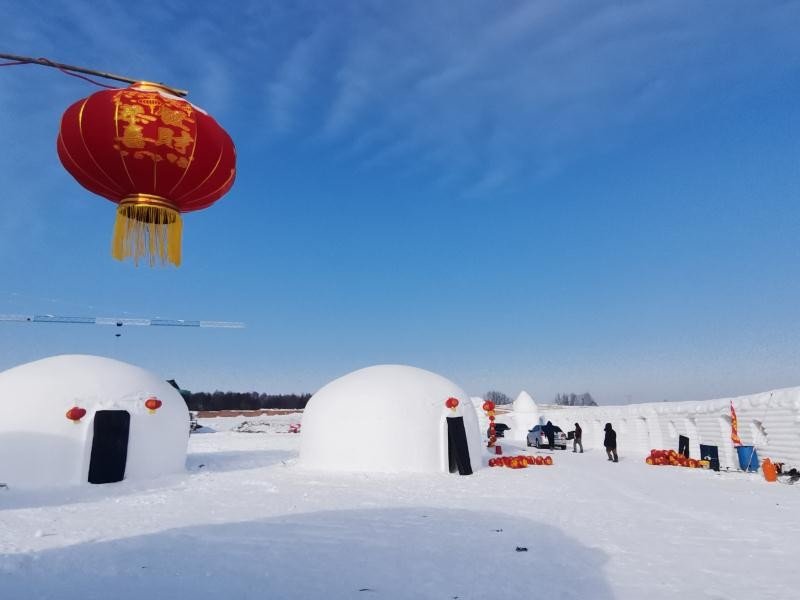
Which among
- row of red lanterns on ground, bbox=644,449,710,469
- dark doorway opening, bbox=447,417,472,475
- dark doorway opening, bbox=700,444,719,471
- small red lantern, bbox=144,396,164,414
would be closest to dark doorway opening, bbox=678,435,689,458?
row of red lanterns on ground, bbox=644,449,710,469

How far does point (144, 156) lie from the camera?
7.05 metres

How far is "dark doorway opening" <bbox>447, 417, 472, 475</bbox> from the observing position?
15.2 m

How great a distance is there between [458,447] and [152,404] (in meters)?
9.31

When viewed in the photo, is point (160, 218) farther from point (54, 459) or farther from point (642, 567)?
point (54, 459)

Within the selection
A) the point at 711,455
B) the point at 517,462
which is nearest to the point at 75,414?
the point at 517,462

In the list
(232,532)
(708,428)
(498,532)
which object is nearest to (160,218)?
(232,532)

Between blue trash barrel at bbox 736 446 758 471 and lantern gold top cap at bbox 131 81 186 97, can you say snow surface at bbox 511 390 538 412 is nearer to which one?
blue trash barrel at bbox 736 446 758 471

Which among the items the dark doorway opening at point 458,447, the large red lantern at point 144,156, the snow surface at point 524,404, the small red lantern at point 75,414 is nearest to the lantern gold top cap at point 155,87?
the large red lantern at point 144,156

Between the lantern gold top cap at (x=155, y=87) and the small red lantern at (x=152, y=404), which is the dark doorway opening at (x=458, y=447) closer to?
the small red lantern at (x=152, y=404)

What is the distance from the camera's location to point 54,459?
12.9m

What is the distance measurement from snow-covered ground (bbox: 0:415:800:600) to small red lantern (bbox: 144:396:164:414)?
2160 millimetres

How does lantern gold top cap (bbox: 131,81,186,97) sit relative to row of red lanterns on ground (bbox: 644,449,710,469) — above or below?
above

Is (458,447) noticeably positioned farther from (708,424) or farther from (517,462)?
(708,424)

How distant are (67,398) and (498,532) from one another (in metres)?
12.2
